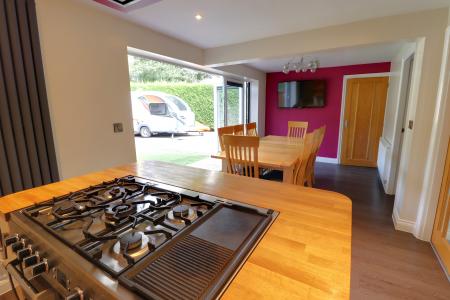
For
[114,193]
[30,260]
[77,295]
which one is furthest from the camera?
[114,193]

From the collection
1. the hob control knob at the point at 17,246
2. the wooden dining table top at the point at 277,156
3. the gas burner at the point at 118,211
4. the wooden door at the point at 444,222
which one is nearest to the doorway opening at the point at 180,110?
the wooden dining table top at the point at 277,156

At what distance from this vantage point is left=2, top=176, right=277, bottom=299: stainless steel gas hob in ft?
1.57

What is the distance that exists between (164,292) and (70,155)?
74.0 inches

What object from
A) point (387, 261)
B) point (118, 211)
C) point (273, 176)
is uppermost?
point (118, 211)

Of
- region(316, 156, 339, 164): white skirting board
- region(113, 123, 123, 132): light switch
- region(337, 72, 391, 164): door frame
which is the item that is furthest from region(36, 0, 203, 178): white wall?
region(316, 156, 339, 164): white skirting board

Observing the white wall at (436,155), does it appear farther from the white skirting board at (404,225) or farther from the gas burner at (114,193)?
the gas burner at (114,193)

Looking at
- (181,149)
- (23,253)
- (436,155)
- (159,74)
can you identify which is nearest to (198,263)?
(23,253)

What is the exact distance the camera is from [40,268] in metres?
0.58

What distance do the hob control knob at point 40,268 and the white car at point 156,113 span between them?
6.14 m

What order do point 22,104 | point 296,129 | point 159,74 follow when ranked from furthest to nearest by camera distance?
point 159,74, point 296,129, point 22,104

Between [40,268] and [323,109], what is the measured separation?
5.38 meters

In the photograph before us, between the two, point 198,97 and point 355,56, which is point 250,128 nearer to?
point 355,56

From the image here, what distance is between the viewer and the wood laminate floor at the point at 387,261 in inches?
61.2

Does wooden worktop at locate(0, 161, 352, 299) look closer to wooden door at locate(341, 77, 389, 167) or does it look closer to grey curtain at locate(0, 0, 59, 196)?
grey curtain at locate(0, 0, 59, 196)
